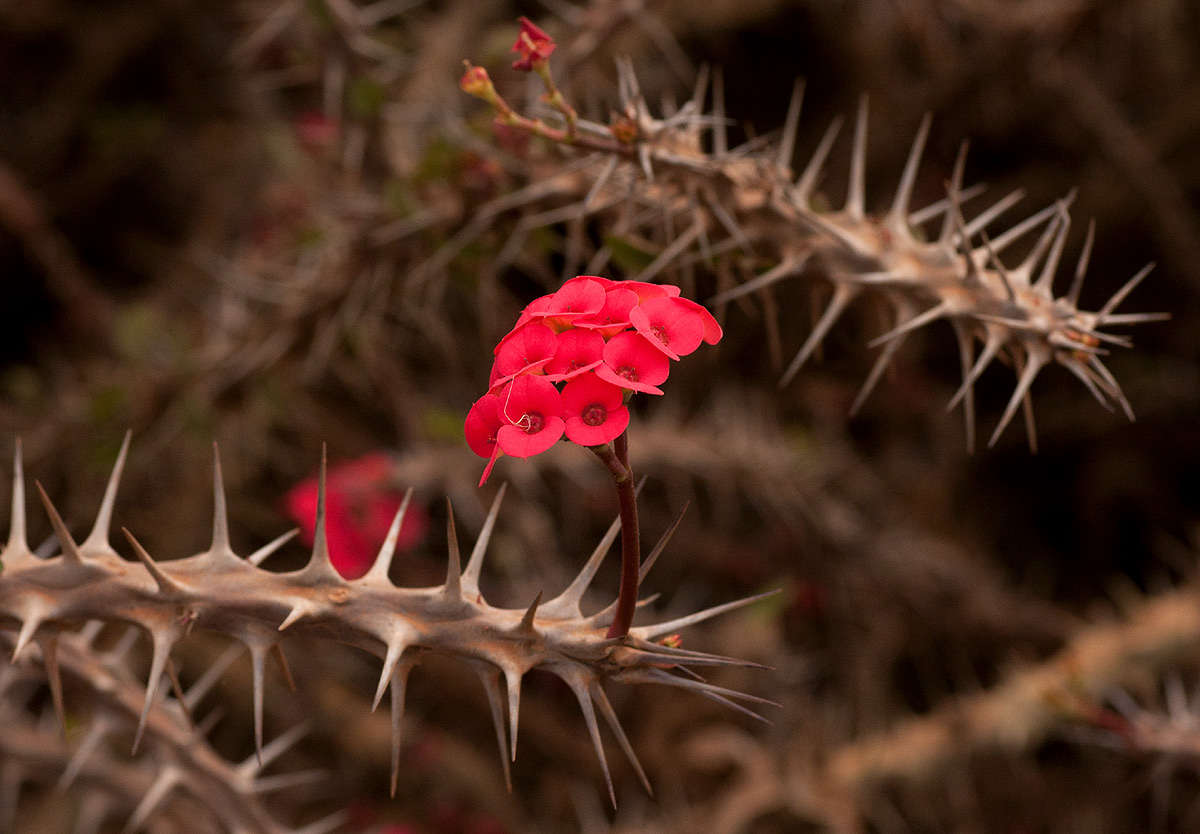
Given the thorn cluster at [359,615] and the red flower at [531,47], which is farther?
the red flower at [531,47]

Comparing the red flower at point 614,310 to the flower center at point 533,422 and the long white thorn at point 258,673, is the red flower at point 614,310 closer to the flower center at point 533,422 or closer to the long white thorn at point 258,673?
the flower center at point 533,422

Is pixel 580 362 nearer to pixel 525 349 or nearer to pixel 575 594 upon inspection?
pixel 525 349

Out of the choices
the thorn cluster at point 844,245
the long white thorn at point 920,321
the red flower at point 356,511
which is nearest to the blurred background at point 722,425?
the red flower at point 356,511

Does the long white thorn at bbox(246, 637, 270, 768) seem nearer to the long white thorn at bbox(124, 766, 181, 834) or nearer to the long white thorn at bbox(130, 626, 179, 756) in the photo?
the long white thorn at bbox(130, 626, 179, 756)

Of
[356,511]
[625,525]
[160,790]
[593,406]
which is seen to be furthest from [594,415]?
[356,511]

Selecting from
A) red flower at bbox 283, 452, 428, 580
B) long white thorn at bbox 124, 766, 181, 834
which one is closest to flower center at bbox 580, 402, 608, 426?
long white thorn at bbox 124, 766, 181, 834

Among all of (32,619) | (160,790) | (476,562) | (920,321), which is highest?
(920,321)
